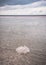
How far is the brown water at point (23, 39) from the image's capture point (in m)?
1.81

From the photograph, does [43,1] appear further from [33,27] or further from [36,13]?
[33,27]

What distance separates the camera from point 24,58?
5.93 ft

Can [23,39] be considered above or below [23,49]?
above

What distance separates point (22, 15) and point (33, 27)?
0.81 feet

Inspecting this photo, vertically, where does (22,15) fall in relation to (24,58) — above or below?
above

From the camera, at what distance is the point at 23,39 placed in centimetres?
190

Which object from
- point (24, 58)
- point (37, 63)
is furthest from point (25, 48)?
point (37, 63)

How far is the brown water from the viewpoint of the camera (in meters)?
1.81

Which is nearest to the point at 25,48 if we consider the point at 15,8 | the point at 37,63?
the point at 37,63

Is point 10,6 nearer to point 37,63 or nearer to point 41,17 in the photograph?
point 41,17

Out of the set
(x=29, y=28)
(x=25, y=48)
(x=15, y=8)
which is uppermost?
(x=15, y=8)

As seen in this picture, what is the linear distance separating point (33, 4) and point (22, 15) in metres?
0.23

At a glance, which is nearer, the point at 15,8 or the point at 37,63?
the point at 37,63

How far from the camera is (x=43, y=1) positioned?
6.15 feet
